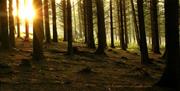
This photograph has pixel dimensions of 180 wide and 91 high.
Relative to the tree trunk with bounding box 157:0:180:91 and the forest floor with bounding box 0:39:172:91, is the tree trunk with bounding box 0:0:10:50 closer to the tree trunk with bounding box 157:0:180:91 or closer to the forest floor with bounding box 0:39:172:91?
the forest floor with bounding box 0:39:172:91

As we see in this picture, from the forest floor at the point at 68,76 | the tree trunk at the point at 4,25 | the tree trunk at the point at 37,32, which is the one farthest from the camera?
the tree trunk at the point at 4,25

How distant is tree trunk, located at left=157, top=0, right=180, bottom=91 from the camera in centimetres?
1184

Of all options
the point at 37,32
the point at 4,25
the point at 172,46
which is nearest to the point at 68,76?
the point at 37,32

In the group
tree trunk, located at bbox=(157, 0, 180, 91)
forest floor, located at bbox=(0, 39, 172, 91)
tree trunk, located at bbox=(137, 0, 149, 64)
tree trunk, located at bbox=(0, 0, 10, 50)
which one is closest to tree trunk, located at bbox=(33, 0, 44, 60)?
forest floor, located at bbox=(0, 39, 172, 91)

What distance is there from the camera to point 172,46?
12016 mm

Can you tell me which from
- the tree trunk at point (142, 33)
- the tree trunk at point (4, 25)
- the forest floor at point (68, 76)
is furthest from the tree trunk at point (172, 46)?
the tree trunk at point (4, 25)

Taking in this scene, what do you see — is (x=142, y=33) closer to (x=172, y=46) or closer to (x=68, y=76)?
(x=68, y=76)

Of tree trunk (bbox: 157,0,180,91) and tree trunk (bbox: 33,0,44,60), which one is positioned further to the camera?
tree trunk (bbox: 33,0,44,60)

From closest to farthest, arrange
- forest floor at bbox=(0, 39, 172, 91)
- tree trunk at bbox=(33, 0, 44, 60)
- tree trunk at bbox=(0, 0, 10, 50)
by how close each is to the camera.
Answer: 1. forest floor at bbox=(0, 39, 172, 91)
2. tree trunk at bbox=(33, 0, 44, 60)
3. tree trunk at bbox=(0, 0, 10, 50)

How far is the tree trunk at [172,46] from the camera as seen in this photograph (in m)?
11.8

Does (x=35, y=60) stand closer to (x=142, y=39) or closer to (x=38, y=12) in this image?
(x=38, y=12)

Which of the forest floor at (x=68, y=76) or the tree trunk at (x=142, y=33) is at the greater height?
the tree trunk at (x=142, y=33)

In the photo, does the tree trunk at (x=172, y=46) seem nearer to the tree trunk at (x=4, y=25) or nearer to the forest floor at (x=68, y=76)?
the forest floor at (x=68, y=76)

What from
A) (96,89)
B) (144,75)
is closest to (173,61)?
(96,89)
